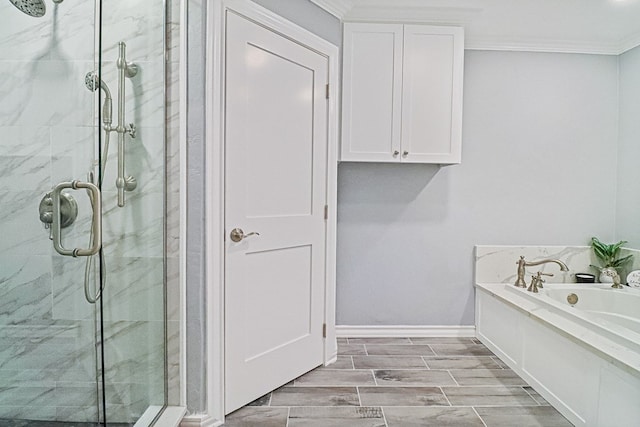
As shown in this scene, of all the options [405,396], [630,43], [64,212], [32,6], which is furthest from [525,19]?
[64,212]

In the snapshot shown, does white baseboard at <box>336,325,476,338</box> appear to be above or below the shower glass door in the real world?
below

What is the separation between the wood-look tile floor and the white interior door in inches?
6.2

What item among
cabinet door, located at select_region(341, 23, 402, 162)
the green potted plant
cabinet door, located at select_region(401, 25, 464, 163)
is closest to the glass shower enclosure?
cabinet door, located at select_region(341, 23, 402, 162)

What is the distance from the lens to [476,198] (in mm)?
3627

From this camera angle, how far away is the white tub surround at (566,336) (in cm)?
201

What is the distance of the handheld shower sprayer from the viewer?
5.98ft

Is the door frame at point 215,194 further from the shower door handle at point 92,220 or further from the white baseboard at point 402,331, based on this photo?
the white baseboard at point 402,331

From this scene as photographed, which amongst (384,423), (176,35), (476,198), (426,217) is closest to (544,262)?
(476,198)

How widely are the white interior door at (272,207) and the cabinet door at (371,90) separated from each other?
0.36 meters

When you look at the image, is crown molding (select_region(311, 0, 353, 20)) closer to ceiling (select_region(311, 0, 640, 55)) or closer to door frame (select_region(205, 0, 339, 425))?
ceiling (select_region(311, 0, 640, 55))

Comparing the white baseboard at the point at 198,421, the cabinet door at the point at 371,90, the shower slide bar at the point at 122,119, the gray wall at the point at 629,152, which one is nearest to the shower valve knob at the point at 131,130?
the shower slide bar at the point at 122,119

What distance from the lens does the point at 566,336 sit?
232 centimetres

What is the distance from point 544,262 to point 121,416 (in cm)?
294

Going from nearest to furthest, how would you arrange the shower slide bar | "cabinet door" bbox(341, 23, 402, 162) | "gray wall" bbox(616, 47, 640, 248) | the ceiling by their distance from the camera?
the shower slide bar
the ceiling
"cabinet door" bbox(341, 23, 402, 162)
"gray wall" bbox(616, 47, 640, 248)
